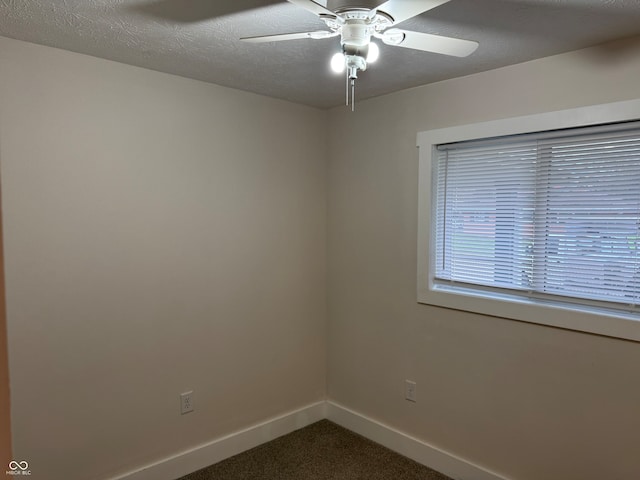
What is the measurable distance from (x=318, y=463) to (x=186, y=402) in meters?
0.90

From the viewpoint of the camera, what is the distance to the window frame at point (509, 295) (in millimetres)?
1935

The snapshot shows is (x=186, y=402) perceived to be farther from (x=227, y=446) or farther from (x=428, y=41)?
(x=428, y=41)

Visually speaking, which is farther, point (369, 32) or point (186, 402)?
point (186, 402)

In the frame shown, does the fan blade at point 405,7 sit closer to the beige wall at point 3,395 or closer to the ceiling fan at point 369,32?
the ceiling fan at point 369,32

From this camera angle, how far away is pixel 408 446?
276 cm

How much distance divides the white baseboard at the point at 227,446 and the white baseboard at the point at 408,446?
0.21m

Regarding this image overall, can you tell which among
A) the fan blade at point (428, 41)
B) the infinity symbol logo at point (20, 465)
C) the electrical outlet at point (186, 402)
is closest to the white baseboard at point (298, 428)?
the electrical outlet at point (186, 402)

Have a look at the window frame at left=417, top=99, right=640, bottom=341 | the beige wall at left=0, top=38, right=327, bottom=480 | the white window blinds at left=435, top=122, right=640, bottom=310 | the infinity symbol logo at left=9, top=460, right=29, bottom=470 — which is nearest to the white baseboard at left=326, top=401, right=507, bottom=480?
the beige wall at left=0, top=38, right=327, bottom=480

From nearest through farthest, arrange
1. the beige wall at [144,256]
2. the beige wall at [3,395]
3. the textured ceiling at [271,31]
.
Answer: the beige wall at [3,395], the textured ceiling at [271,31], the beige wall at [144,256]

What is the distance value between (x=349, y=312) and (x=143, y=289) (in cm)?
142

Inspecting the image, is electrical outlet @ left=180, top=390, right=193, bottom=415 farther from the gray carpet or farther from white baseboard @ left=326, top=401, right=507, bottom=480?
white baseboard @ left=326, top=401, right=507, bottom=480

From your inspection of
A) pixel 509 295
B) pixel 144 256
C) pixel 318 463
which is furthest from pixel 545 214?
Result: pixel 144 256

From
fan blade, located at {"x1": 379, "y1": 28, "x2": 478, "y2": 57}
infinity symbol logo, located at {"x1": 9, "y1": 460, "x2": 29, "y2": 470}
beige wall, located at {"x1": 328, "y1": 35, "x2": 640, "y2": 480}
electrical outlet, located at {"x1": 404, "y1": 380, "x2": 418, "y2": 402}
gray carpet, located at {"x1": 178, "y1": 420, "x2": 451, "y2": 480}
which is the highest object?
fan blade, located at {"x1": 379, "y1": 28, "x2": 478, "y2": 57}

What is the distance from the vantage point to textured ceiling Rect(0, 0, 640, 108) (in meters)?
1.58
